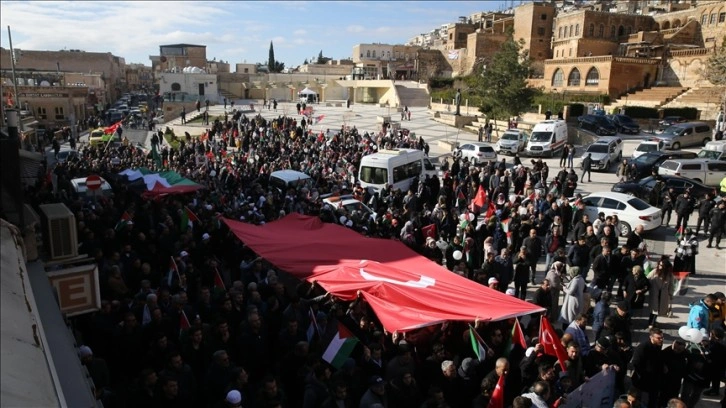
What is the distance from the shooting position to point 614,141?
24.5m

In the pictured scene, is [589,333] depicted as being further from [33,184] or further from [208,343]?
[33,184]

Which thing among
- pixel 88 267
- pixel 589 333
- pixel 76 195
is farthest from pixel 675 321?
pixel 76 195

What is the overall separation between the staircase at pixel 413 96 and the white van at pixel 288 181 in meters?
44.5

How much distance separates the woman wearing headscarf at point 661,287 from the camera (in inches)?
359

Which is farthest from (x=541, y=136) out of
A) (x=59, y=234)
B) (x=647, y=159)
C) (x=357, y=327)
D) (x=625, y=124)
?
(x=59, y=234)

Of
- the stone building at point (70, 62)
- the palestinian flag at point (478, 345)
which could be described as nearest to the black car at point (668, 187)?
the palestinian flag at point (478, 345)

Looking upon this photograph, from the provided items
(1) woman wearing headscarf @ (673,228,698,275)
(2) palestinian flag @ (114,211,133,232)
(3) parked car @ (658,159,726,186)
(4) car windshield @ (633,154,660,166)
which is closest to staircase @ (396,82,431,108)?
(4) car windshield @ (633,154,660,166)

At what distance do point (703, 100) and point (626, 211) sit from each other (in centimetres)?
3138

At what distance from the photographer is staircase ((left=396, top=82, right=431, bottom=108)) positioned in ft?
204

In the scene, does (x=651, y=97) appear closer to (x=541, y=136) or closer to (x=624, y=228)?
(x=541, y=136)

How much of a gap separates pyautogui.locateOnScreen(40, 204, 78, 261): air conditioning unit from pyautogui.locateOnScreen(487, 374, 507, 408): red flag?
5211mm

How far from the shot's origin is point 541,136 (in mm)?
27688

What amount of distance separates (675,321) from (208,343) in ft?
27.0

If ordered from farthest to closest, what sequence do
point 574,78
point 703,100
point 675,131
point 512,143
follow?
point 574,78 → point 703,100 → point 675,131 → point 512,143
